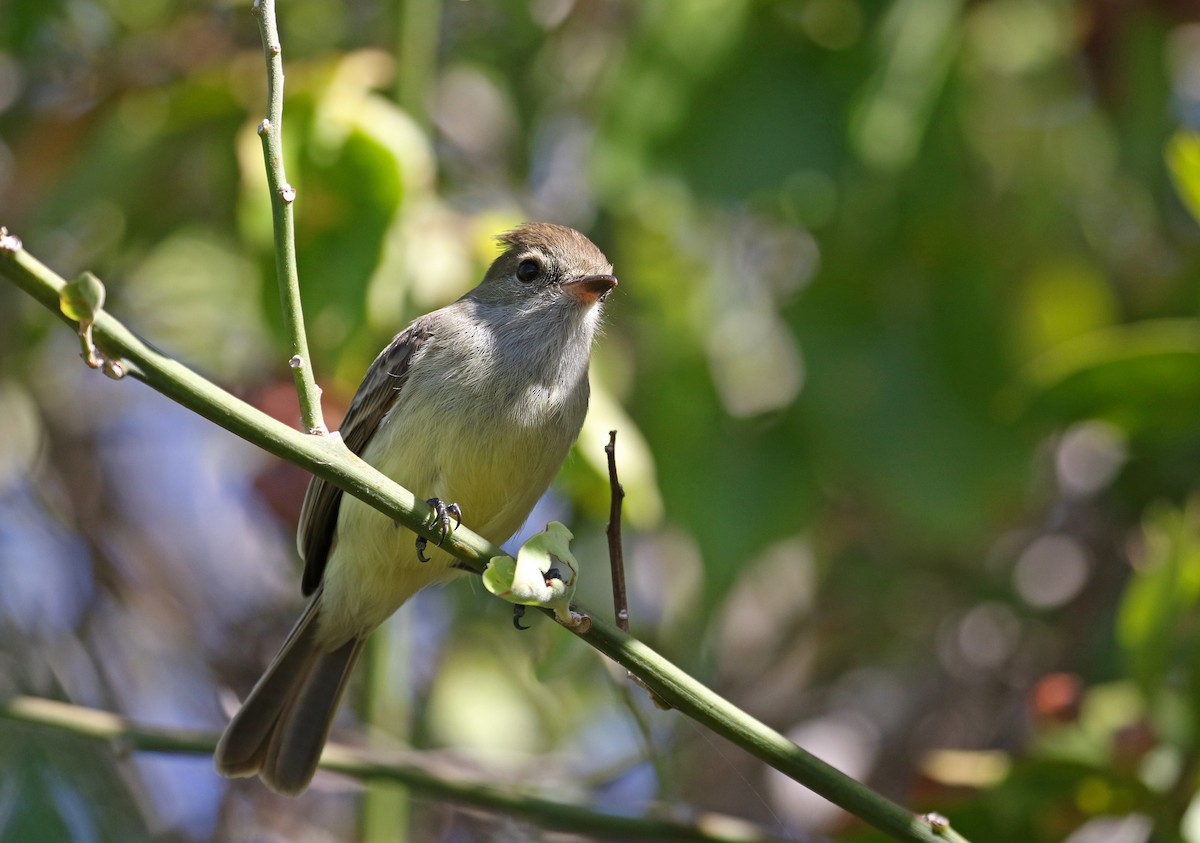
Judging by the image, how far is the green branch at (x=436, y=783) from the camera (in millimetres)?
2645

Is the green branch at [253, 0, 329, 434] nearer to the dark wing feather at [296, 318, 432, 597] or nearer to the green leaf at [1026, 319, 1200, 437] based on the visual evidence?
the dark wing feather at [296, 318, 432, 597]

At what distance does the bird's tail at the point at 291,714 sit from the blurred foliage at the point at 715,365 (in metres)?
0.12

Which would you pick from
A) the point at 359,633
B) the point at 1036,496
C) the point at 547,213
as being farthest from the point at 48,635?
the point at 1036,496

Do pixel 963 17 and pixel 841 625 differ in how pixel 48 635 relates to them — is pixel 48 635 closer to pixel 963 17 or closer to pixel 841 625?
pixel 841 625

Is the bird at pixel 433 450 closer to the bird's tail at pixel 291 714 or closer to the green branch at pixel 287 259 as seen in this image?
the bird's tail at pixel 291 714

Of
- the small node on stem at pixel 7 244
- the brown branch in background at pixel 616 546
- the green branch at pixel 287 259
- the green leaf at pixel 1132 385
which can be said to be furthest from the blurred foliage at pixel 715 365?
the small node on stem at pixel 7 244

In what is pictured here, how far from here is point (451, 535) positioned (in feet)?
6.54

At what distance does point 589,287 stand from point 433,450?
60 cm

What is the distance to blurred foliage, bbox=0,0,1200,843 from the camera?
3098mm

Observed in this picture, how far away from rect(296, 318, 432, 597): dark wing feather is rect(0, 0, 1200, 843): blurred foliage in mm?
65

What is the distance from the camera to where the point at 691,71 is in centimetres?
327

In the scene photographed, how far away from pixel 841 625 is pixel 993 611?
19.5 inches

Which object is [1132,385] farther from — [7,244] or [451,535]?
[7,244]

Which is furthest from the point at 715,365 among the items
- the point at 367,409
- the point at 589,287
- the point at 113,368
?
the point at 113,368
